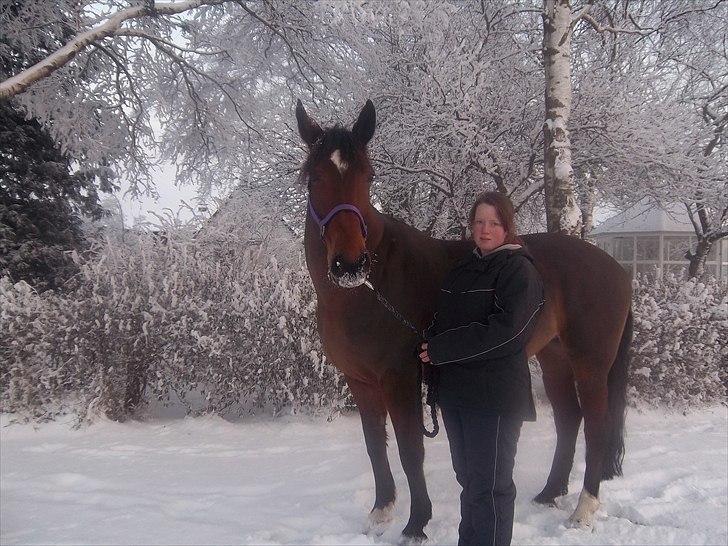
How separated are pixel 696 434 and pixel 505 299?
4.14m

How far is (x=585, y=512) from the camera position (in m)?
2.98

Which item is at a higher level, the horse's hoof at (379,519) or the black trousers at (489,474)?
the black trousers at (489,474)

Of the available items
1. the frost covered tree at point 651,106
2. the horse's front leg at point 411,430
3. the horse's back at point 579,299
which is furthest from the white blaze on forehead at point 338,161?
the frost covered tree at point 651,106

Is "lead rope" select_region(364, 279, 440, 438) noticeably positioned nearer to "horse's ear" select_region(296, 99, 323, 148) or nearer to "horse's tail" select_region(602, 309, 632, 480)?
"horse's ear" select_region(296, 99, 323, 148)

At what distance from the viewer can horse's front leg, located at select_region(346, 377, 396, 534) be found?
2924 mm

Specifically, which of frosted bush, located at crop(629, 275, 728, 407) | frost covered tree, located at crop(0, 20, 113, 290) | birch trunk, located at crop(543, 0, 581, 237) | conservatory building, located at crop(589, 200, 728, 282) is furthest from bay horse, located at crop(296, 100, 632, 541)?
conservatory building, located at crop(589, 200, 728, 282)

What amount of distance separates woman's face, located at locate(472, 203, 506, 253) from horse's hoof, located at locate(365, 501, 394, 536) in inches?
65.9

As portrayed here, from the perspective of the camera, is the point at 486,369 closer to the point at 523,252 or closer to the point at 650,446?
the point at 523,252

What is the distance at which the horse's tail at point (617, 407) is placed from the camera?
3441mm

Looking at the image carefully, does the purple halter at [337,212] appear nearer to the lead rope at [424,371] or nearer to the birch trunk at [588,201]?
the lead rope at [424,371]

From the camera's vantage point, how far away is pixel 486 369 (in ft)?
Answer: 7.23

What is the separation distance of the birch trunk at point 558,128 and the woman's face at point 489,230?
338 centimetres

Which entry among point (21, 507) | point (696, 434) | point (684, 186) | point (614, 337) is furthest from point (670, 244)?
point (21, 507)

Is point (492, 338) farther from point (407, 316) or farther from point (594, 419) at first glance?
point (594, 419)
